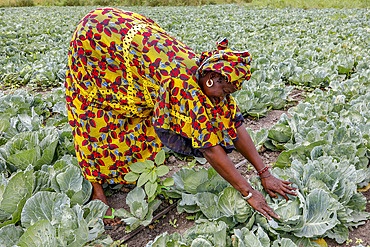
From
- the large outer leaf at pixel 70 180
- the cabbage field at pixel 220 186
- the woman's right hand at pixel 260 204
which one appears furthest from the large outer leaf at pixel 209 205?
the large outer leaf at pixel 70 180

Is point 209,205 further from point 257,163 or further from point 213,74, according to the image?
point 213,74

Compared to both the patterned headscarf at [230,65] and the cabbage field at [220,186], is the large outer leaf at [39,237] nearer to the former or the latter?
the cabbage field at [220,186]

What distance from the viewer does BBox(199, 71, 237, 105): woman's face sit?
1429mm

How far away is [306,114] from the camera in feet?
9.45

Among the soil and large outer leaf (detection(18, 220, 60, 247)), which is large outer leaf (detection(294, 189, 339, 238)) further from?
large outer leaf (detection(18, 220, 60, 247))

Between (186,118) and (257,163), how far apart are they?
61 centimetres

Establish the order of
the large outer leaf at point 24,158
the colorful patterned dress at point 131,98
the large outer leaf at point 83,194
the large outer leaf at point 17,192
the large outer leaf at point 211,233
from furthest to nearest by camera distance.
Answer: the large outer leaf at point 24,158, the large outer leaf at point 83,194, the large outer leaf at point 17,192, the large outer leaf at point 211,233, the colorful patterned dress at point 131,98

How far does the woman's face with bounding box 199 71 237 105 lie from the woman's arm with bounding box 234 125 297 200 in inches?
15.5

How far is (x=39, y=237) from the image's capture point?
58.4 inches

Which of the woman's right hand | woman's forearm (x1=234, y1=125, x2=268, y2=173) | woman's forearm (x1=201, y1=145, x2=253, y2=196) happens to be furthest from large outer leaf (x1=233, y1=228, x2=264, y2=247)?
woman's forearm (x1=234, y1=125, x2=268, y2=173)

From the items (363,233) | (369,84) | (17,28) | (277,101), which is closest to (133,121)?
(363,233)

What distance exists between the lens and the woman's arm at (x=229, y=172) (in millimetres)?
1504

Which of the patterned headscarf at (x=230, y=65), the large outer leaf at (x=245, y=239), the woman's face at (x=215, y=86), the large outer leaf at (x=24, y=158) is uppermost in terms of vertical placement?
the patterned headscarf at (x=230, y=65)

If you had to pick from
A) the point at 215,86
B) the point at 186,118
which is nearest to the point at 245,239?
the point at 186,118
